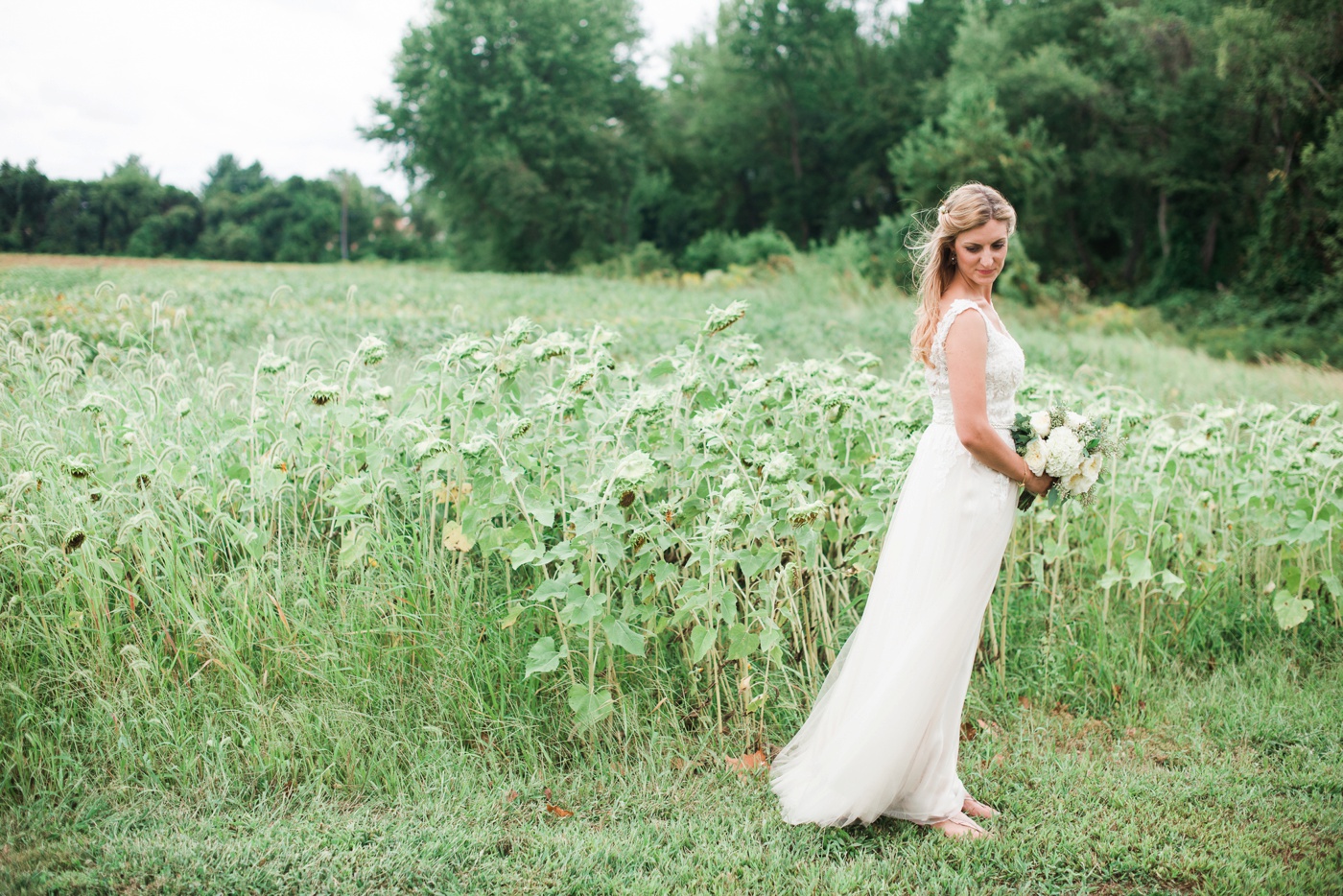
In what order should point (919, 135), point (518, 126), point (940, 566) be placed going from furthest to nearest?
point (518, 126)
point (919, 135)
point (940, 566)

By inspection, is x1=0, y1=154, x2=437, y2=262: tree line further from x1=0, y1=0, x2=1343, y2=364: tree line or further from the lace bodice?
the lace bodice

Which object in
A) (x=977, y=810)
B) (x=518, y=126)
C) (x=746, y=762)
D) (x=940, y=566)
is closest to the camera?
(x=940, y=566)

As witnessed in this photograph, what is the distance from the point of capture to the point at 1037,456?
2764mm

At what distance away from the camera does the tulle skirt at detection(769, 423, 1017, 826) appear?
2721 mm

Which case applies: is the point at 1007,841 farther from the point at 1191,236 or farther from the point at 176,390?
the point at 1191,236

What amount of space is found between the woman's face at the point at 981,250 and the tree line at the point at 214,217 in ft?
29.7

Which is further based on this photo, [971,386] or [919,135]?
[919,135]

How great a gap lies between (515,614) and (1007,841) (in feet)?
6.12

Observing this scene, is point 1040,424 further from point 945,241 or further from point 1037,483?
point 945,241

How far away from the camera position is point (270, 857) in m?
2.60

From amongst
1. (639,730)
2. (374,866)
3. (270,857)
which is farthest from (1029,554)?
(270,857)

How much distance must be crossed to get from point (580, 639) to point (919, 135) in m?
24.9

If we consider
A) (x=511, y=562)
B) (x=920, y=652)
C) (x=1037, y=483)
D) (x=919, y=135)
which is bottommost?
(x=920, y=652)

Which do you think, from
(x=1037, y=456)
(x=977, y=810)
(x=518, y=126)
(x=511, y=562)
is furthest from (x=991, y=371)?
(x=518, y=126)
